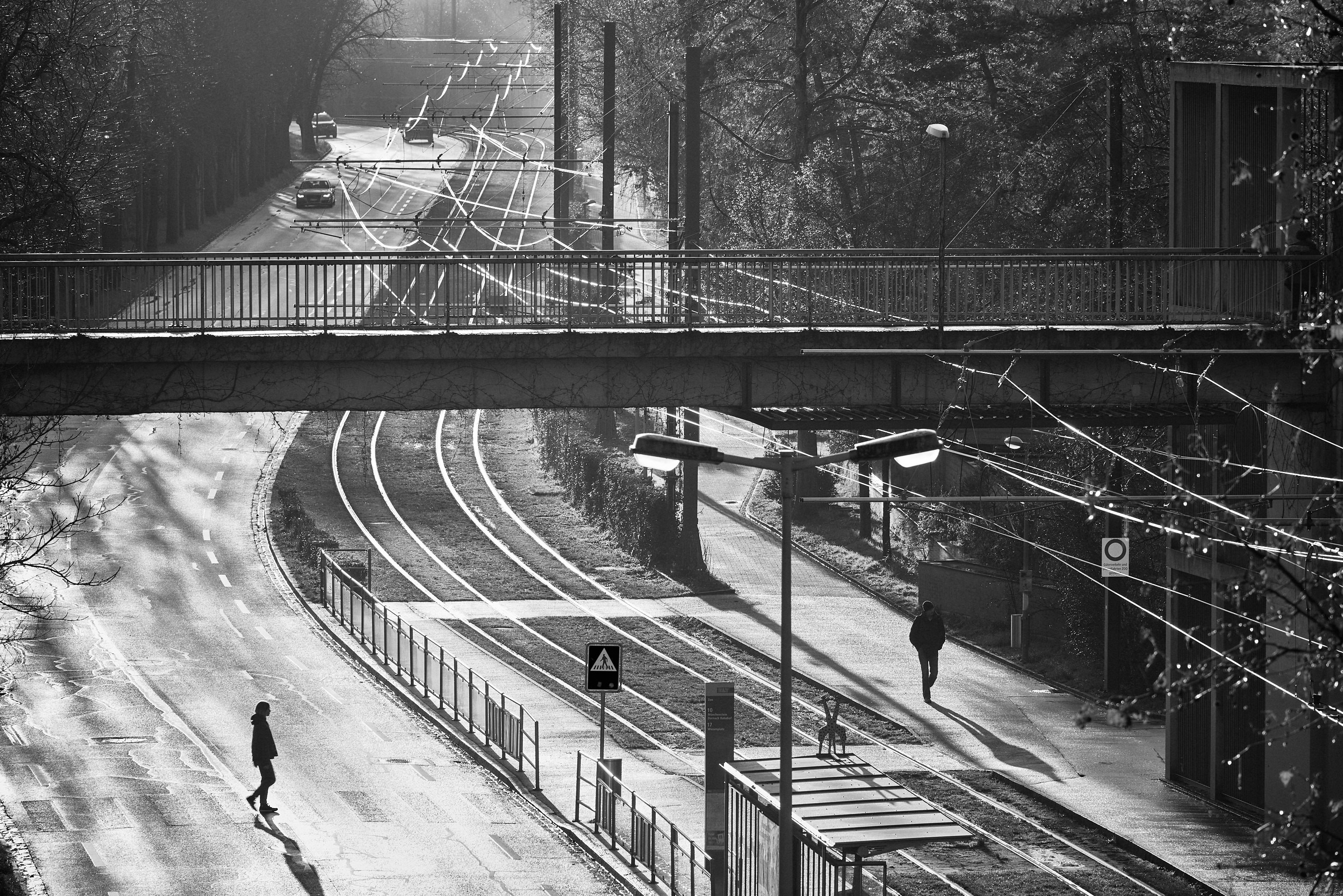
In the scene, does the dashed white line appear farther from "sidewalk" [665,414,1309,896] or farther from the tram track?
"sidewalk" [665,414,1309,896]

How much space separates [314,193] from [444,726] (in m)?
52.6

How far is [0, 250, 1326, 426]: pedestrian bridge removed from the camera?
20312mm

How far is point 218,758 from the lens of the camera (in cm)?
2495

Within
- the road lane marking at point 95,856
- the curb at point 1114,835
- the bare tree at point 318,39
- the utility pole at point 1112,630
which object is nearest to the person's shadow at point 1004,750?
the curb at point 1114,835

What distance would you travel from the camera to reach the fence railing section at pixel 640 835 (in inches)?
759

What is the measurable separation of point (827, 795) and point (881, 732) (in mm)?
9693

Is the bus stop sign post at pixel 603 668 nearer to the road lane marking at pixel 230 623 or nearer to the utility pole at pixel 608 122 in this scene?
the road lane marking at pixel 230 623

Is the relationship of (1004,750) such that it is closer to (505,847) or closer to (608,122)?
(505,847)

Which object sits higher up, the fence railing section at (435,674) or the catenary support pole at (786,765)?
the catenary support pole at (786,765)

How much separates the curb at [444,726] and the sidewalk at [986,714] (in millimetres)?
5492

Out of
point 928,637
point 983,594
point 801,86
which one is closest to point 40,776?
point 928,637

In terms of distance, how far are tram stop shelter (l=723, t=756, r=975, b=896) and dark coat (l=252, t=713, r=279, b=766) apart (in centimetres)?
662

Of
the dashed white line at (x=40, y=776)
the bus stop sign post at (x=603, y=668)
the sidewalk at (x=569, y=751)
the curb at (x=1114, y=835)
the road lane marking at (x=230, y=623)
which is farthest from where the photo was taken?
the road lane marking at (x=230, y=623)

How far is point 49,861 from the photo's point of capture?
19.8m
